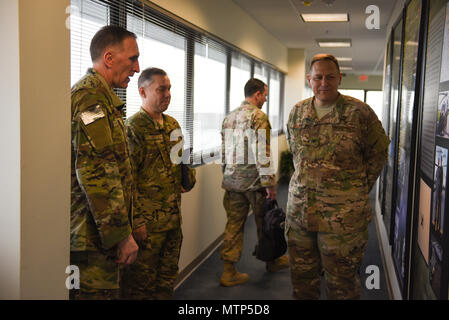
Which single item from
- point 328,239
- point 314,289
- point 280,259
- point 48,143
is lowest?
point 280,259

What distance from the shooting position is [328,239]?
2.49 metres

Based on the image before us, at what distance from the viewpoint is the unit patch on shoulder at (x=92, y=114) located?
5.64 feet

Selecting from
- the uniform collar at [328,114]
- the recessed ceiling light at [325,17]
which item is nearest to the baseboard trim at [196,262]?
the uniform collar at [328,114]

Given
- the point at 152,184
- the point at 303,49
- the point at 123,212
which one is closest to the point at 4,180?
the point at 123,212

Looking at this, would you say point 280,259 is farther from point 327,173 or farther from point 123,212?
point 123,212

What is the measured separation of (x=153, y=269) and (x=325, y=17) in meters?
4.55

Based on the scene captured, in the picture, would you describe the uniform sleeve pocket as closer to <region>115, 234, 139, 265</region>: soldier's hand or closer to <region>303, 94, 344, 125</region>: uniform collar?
<region>115, 234, 139, 265</region>: soldier's hand

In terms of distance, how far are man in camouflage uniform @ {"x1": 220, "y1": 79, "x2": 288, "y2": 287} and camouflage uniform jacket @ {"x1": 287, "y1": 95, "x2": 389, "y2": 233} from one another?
1.10 m

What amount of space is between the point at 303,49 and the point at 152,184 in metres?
7.79

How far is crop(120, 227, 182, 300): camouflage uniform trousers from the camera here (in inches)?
102

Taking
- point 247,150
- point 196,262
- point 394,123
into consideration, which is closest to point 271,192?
point 247,150

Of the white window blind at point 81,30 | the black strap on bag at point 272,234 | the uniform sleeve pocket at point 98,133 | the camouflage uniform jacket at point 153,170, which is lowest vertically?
the black strap on bag at point 272,234

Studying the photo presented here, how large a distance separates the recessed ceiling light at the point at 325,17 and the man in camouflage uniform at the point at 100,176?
445 centimetres

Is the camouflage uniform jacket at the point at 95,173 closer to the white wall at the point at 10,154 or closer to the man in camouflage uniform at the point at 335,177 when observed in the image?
the white wall at the point at 10,154
